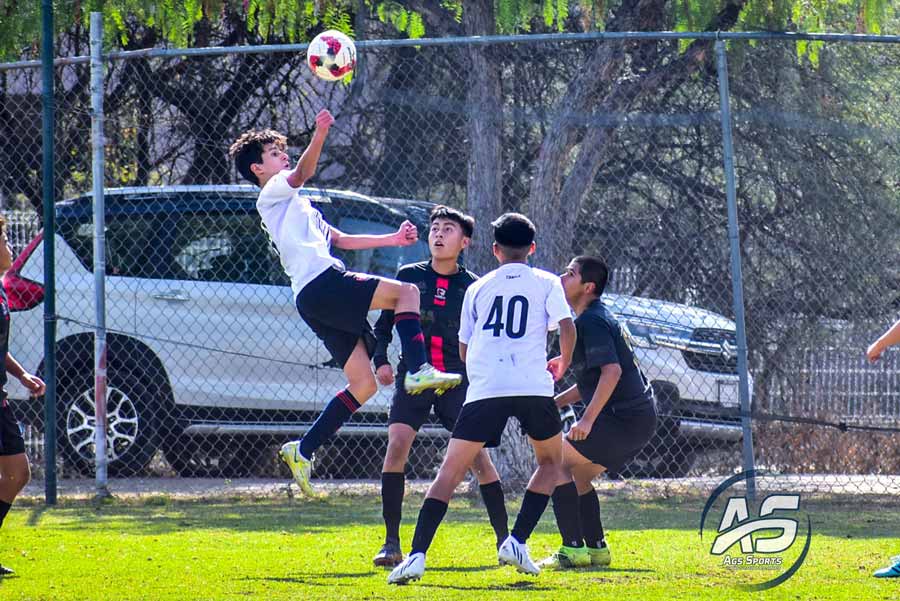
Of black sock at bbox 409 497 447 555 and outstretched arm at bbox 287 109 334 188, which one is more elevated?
outstretched arm at bbox 287 109 334 188

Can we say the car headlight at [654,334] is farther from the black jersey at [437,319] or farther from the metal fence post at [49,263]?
the metal fence post at [49,263]

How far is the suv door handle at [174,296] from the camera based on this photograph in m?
9.98

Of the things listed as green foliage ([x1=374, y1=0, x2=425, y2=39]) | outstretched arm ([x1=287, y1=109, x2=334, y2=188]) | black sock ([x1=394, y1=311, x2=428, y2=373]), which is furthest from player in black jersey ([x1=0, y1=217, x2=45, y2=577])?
green foliage ([x1=374, y1=0, x2=425, y2=39])

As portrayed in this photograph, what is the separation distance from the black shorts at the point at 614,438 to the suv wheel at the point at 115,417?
174 inches

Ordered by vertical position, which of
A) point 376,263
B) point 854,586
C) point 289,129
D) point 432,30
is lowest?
point 854,586

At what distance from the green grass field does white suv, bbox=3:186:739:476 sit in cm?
77

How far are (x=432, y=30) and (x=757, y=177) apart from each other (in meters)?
2.98

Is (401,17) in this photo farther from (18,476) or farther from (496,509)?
(18,476)

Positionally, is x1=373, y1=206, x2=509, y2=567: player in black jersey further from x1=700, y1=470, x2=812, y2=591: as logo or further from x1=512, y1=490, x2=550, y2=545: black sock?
x1=700, y1=470, x2=812, y2=591: as logo

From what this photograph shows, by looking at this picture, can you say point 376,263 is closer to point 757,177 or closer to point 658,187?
point 658,187

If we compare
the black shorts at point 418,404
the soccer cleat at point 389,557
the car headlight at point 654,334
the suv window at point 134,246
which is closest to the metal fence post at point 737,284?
the car headlight at point 654,334

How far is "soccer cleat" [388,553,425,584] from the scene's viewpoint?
5699 millimetres

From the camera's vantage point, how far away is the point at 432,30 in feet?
37.9

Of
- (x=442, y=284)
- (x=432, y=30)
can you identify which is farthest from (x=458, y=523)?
(x=432, y=30)
